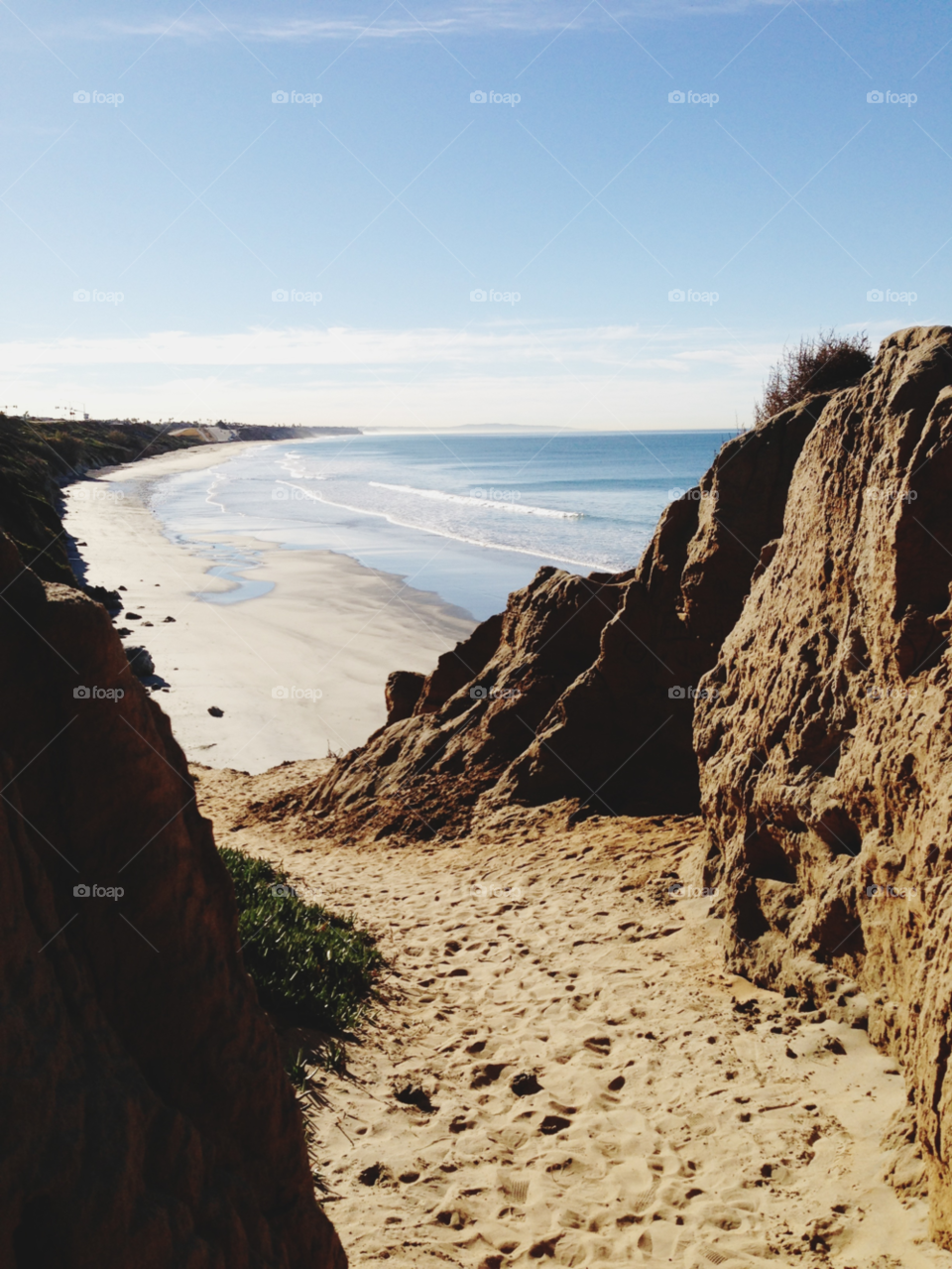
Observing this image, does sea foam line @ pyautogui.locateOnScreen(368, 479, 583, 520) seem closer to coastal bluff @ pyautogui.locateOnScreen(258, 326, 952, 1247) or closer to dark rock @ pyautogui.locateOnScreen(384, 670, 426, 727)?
dark rock @ pyautogui.locateOnScreen(384, 670, 426, 727)

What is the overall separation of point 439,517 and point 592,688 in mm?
43100

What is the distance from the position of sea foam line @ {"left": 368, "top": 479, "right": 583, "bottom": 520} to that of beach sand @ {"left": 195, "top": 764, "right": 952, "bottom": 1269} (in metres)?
45.4

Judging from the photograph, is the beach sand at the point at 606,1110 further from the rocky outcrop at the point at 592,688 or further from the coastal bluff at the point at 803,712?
the rocky outcrop at the point at 592,688

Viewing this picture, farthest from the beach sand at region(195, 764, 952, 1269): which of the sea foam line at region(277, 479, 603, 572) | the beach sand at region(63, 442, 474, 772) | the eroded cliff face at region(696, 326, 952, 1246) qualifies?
the sea foam line at region(277, 479, 603, 572)

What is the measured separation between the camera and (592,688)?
463 inches

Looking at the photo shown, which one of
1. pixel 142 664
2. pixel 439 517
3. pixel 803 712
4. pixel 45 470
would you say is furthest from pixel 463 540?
pixel 803 712

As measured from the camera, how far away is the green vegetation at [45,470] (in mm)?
21234

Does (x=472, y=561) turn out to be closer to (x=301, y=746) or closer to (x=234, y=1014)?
(x=301, y=746)

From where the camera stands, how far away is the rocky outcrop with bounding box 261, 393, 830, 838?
10.2 metres

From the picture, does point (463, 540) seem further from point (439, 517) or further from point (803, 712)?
point (803, 712)

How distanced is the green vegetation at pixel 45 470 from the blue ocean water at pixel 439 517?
616cm

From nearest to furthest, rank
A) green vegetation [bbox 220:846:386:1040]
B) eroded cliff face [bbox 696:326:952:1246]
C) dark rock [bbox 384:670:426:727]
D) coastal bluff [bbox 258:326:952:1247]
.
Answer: eroded cliff face [bbox 696:326:952:1246]
coastal bluff [bbox 258:326:952:1247]
green vegetation [bbox 220:846:386:1040]
dark rock [bbox 384:670:426:727]

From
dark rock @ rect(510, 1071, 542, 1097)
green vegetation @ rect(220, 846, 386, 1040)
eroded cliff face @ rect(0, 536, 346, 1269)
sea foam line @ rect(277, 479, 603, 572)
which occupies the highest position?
sea foam line @ rect(277, 479, 603, 572)

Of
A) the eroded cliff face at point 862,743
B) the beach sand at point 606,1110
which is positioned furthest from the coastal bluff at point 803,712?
the beach sand at point 606,1110
